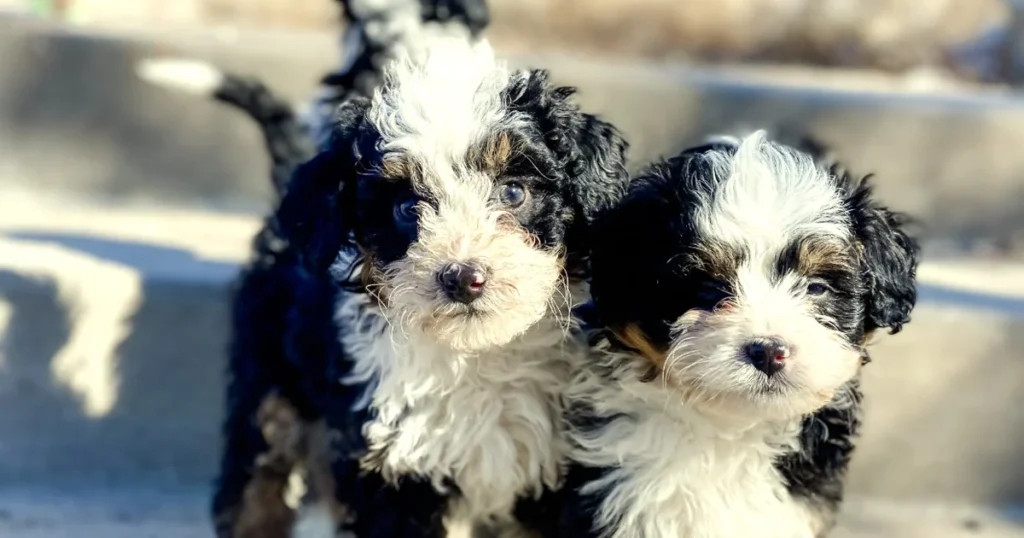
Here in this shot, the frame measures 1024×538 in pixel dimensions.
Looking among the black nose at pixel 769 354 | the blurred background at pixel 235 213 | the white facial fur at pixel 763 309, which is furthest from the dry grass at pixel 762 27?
the black nose at pixel 769 354

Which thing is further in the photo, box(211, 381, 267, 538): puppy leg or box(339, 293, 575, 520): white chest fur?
box(211, 381, 267, 538): puppy leg

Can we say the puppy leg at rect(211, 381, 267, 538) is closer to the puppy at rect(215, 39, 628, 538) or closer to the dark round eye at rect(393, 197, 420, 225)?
the puppy at rect(215, 39, 628, 538)

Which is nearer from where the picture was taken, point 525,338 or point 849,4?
point 525,338

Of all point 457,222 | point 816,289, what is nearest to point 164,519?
point 457,222

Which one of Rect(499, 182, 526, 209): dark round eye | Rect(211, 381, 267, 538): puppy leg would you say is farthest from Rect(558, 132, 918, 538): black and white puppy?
Rect(211, 381, 267, 538): puppy leg

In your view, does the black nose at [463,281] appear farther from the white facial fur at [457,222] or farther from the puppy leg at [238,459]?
the puppy leg at [238,459]

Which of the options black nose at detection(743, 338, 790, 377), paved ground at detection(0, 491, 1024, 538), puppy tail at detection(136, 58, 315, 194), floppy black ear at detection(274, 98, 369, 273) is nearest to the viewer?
black nose at detection(743, 338, 790, 377)

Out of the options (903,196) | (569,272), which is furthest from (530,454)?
(903,196)

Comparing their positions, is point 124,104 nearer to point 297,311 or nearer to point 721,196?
point 297,311
